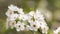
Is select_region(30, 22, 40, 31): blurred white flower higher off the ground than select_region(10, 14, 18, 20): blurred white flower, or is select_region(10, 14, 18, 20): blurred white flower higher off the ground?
select_region(10, 14, 18, 20): blurred white flower

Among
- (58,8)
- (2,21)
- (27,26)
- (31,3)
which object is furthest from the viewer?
(58,8)

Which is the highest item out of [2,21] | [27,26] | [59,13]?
[27,26]

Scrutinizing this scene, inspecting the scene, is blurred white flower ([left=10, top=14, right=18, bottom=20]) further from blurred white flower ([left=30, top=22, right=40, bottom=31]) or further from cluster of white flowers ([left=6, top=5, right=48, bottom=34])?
A: blurred white flower ([left=30, top=22, right=40, bottom=31])

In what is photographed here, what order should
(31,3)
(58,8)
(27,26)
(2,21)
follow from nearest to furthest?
(27,26), (2,21), (31,3), (58,8)

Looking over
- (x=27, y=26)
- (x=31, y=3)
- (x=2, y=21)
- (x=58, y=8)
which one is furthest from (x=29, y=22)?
(x=58, y=8)

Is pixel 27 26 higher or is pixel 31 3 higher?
pixel 27 26

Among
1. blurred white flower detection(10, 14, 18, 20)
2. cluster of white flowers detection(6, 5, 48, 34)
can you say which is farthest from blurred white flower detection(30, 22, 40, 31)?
blurred white flower detection(10, 14, 18, 20)

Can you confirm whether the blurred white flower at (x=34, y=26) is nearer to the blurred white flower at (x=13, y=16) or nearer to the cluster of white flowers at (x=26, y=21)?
the cluster of white flowers at (x=26, y=21)

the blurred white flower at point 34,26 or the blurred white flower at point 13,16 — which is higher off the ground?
the blurred white flower at point 13,16

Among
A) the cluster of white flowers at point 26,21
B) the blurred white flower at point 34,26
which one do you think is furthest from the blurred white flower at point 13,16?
the blurred white flower at point 34,26

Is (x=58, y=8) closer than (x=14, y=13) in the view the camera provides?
No

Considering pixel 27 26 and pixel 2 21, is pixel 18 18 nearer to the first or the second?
pixel 27 26
